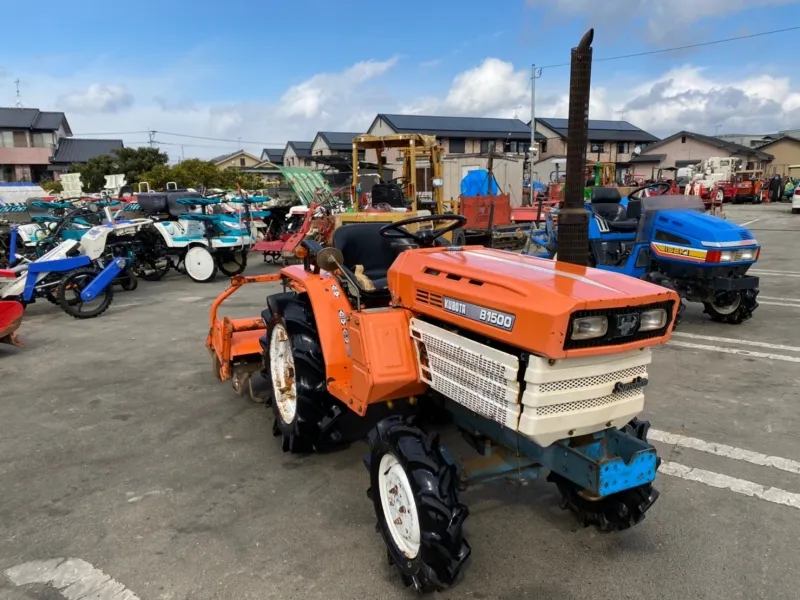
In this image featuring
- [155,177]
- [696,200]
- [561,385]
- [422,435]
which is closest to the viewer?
[561,385]

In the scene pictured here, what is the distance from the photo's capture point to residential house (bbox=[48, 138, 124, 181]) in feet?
146

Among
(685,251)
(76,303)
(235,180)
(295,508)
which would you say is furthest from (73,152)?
(295,508)

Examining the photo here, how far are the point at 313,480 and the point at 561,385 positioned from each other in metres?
1.68

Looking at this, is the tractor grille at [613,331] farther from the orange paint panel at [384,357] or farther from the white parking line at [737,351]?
the white parking line at [737,351]

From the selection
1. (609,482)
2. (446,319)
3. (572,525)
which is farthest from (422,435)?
(572,525)

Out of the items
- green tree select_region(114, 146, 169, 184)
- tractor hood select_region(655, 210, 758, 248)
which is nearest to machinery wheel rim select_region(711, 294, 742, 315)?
tractor hood select_region(655, 210, 758, 248)

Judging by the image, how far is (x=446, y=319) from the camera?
2.32 m

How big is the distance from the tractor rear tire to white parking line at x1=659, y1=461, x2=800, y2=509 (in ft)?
5.16

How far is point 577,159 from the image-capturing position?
4.44 metres

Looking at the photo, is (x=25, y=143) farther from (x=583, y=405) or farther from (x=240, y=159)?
(x=583, y=405)

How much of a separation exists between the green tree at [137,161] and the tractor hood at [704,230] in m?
29.8

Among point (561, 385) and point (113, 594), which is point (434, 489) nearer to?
point (561, 385)

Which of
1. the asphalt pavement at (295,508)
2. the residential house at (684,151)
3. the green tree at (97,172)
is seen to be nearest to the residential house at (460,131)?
the residential house at (684,151)

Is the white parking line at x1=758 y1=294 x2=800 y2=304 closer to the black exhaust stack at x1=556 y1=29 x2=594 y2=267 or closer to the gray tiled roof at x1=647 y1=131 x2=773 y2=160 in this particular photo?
the black exhaust stack at x1=556 y1=29 x2=594 y2=267
